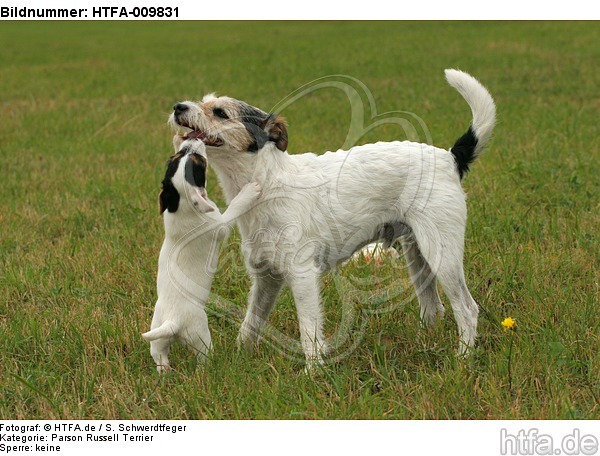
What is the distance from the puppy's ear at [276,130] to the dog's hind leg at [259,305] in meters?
0.79

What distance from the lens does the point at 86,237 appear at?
6945 mm

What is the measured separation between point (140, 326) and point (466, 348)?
202 cm

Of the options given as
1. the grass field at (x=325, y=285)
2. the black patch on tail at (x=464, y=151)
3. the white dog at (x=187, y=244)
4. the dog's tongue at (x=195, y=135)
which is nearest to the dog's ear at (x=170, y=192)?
the white dog at (x=187, y=244)

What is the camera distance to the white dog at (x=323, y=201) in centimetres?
447

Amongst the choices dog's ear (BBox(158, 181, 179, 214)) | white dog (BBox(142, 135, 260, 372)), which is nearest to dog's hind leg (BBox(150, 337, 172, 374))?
white dog (BBox(142, 135, 260, 372))

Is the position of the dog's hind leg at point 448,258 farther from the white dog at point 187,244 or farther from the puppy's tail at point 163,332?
the puppy's tail at point 163,332

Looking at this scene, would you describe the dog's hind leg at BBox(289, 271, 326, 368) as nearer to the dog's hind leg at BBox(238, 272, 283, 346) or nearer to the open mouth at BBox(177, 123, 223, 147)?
the dog's hind leg at BBox(238, 272, 283, 346)

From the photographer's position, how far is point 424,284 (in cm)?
509

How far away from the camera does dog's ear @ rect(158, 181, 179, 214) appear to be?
4.32 m

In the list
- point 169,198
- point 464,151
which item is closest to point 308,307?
point 169,198

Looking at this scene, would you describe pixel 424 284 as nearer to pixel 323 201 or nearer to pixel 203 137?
pixel 323 201
